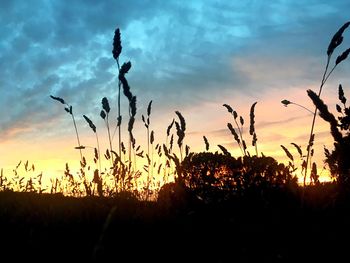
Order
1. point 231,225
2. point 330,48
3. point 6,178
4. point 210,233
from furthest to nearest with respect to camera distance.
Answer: point 6,178 → point 330,48 → point 231,225 → point 210,233

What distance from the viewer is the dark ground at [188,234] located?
8.89ft

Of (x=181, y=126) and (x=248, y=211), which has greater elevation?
(x=181, y=126)

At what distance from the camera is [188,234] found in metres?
3.14

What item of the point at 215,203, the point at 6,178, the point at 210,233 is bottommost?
the point at 210,233

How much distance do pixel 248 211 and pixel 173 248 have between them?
1.14 meters

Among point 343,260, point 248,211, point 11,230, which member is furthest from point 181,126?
point 343,260

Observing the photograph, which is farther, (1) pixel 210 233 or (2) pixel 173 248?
(1) pixel 210 233

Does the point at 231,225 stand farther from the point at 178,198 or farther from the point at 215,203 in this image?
the point at 178,198

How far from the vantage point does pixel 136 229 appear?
3.33 m

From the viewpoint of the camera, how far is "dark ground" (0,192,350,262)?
2709mm

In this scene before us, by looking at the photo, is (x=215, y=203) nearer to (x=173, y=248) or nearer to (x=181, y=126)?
(x=173, y=248)

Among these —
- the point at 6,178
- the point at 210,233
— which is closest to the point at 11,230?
the point at 210,233

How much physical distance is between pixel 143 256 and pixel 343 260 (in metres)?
1.31

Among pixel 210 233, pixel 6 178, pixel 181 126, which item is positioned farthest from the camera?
pixel 6 178
